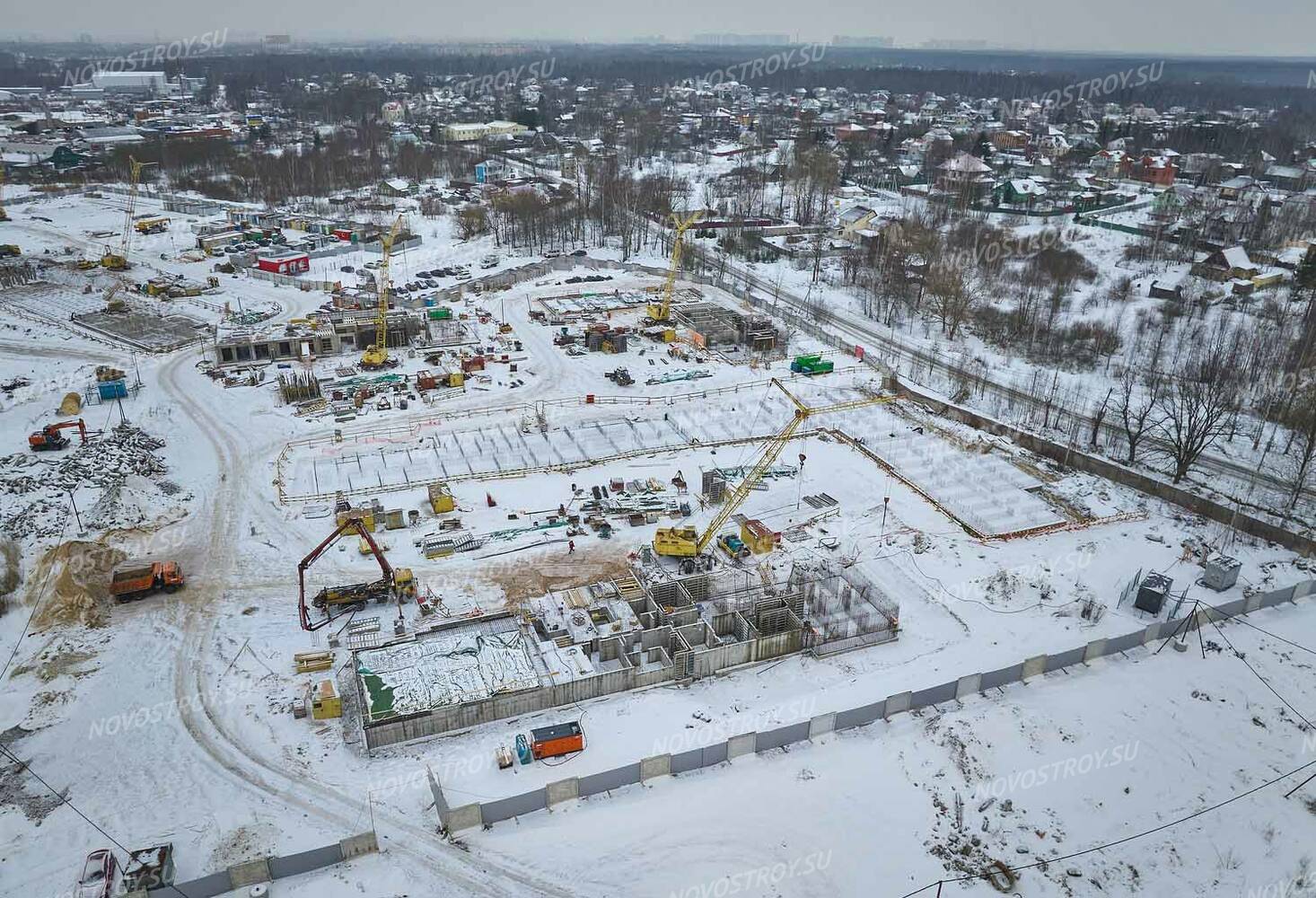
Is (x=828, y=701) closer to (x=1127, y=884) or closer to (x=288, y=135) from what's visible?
(x=1127, y=884)

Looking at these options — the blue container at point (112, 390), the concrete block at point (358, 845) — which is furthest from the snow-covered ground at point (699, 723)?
the blue container at point (112, 390)

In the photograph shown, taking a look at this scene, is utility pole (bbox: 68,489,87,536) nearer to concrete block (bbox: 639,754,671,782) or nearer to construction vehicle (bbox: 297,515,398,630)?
construction vehicle (bbox: 297,515,398,630)

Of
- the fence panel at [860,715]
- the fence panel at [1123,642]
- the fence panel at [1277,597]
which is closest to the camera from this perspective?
the fence panel at [860,715]

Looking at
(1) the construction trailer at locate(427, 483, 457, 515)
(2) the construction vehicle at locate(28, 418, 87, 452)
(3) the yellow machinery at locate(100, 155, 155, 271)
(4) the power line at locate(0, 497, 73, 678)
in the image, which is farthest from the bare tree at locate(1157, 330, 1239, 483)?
(3) the yellow machinery at locate(100, 155, 155, 271)

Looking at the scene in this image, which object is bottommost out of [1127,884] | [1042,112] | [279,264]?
[1127,884]

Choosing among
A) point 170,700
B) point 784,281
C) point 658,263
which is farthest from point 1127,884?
point 658,263

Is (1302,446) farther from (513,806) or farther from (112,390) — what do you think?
(112,390)

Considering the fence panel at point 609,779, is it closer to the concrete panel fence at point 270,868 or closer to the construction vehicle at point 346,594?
the concrete panel fence at point 270,868
